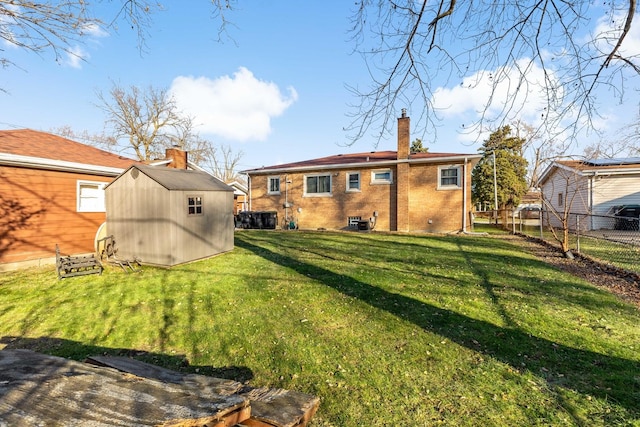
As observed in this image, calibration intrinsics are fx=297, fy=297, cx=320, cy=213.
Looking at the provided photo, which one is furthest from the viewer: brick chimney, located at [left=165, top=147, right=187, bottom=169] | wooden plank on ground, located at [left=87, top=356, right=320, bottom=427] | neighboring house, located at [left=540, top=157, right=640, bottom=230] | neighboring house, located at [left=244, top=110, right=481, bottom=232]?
neighboring house, located at [left=244, top=110, right=481, bottom=232]

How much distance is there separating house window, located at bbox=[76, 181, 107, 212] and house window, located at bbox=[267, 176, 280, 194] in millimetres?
11120

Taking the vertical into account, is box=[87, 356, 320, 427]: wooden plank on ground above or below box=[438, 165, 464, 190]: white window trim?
below

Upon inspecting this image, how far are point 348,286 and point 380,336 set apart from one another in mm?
2277

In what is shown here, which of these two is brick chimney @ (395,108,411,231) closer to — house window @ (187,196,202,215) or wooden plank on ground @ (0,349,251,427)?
house window @ (187,196,202,215)

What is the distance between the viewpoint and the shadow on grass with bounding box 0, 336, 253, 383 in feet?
11.6

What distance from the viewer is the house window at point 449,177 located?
16.0 meters

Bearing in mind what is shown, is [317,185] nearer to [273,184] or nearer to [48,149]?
[273,184]

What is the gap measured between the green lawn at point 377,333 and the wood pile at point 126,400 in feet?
2.02

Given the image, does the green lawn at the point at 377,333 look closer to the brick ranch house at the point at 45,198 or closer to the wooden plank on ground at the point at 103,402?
the wooden plank on ground at the point at 103,402

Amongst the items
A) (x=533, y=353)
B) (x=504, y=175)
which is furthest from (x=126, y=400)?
(x=504, y=175)

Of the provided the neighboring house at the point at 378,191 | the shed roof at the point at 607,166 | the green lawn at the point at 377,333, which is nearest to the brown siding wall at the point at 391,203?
the neighboring house at the point at 378,191

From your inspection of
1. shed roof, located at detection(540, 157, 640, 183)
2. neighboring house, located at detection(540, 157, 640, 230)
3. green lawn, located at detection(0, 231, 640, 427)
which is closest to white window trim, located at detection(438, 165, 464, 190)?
neighboring house, located at detection(540, 157, 640, 230)

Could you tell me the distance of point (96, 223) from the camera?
33.9 ft

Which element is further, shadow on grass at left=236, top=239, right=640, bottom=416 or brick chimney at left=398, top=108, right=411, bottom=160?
brick chimney at left=398, top=108, right=411, bottom=160
